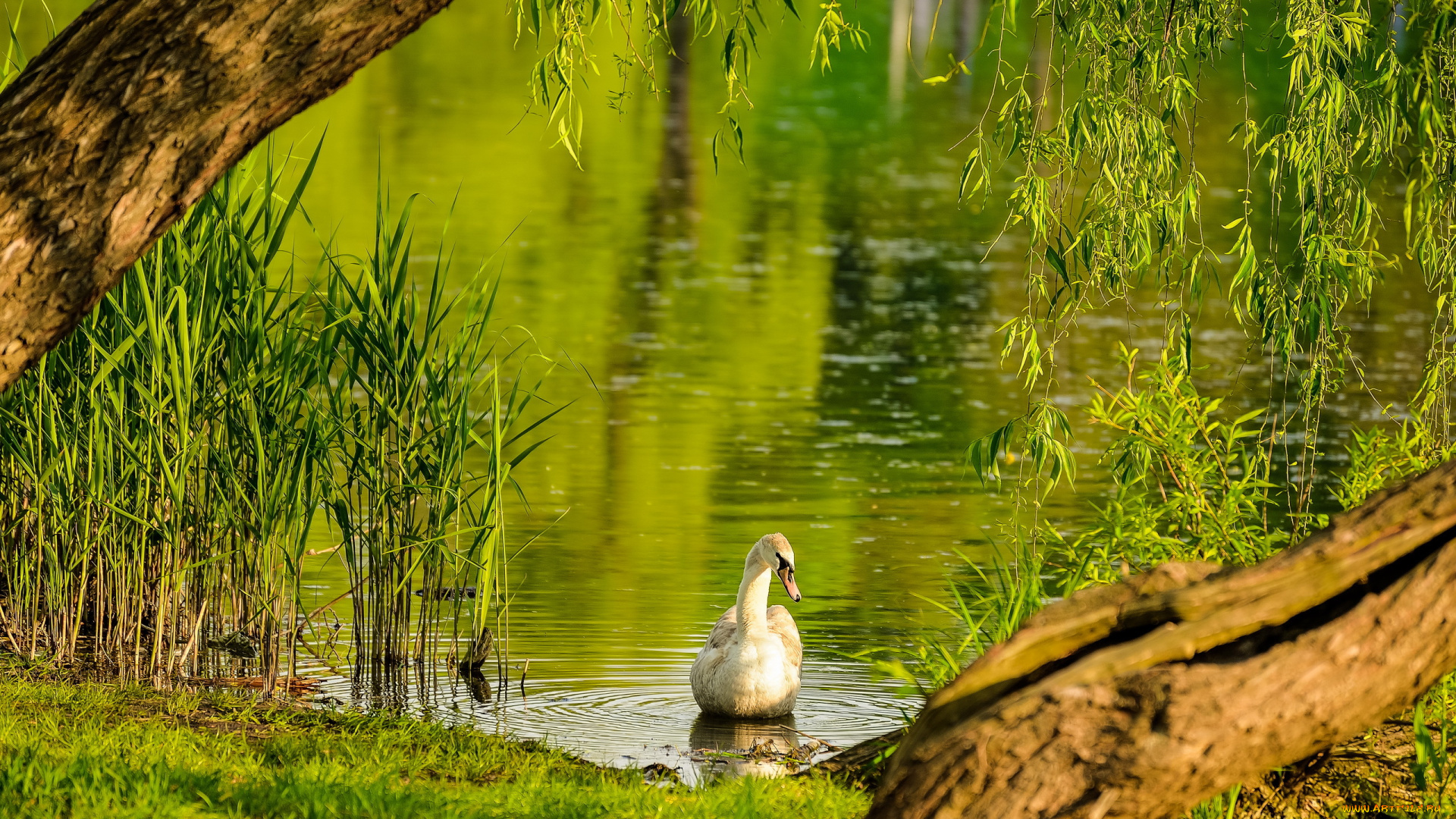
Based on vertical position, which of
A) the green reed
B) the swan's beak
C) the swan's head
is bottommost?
the swan's beak

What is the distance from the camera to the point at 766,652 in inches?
295

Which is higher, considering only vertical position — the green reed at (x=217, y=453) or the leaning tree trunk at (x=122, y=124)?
the leaning tree trunk at (x=122, y=124)

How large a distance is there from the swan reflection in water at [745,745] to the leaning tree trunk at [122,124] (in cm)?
335

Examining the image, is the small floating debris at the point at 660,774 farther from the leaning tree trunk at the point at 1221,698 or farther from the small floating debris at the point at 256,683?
the leaning tree trunk at the point at 1221,698

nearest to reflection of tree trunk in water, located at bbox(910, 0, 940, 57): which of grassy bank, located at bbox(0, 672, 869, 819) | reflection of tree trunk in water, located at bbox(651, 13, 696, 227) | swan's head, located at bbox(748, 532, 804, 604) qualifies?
reflection of tree trunk in water, located at bbox(651, 13, 696, 227)

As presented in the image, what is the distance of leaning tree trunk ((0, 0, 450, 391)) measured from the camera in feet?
13.0

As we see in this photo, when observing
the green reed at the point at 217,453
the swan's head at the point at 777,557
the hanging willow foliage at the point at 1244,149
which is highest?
the hanging willow foliage at the point at 1244,149

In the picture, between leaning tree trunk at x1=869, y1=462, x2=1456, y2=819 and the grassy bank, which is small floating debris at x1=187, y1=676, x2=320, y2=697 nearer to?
the grassy bank

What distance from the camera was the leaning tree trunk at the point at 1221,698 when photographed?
3885 millimetres

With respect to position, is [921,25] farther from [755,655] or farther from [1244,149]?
[1244,149]

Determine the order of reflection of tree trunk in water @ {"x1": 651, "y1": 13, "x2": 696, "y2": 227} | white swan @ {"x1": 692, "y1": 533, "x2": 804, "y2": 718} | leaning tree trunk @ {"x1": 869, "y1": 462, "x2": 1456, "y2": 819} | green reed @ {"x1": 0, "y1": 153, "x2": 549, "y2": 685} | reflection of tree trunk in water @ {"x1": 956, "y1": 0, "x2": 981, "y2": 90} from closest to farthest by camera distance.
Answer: leaning tree trunk @ {"x1": 869, "y1": 462, "x2": 1456, "y2": 819} → green reed @ {"x1": 0, "y1": 153, "x2": 549, "y2": 685} → white swan @ {"x1": 692, "y1": 533, "x2": 804, "y2": 718} → reflection of tree trunk in water @ {"x1": 651, "y1": 13, "x2": 696, "y2": 227} → reflection of tree trunk in water @ {"x1": 956, "y1": 0, "x2": 981, "y2": 90}

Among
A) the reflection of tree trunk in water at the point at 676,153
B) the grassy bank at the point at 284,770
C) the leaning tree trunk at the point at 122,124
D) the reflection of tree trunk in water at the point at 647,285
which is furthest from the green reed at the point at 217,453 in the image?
the reflection of tree trunk in water at the point at 676,153

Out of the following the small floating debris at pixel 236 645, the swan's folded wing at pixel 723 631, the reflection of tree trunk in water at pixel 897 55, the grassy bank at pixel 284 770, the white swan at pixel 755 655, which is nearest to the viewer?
the grassy bank at pixel 284 770

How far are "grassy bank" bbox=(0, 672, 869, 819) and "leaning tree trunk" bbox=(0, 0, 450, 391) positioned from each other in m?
1.61
